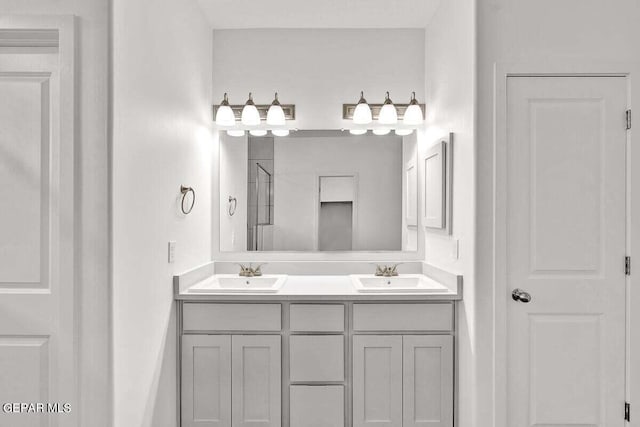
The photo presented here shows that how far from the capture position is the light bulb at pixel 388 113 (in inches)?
115

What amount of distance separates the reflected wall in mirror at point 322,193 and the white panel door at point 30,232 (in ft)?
4.69

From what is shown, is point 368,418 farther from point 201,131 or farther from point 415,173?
point 201,131

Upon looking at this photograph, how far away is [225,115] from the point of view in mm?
2938

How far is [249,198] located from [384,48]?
4.91 feet

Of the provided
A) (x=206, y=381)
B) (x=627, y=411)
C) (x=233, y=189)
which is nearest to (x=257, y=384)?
(x=206, y=381)

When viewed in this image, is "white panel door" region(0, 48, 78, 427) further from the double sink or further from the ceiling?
the ceiling

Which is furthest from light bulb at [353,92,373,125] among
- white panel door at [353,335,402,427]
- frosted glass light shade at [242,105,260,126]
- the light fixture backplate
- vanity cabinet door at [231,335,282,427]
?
vanity cabinet door at [231,335,282,427]

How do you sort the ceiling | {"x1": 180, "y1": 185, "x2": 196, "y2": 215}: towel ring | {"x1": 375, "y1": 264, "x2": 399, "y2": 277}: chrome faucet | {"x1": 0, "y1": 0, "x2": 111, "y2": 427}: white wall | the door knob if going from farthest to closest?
{"x1": 375, "y1": 264, "x2": 399, "y2": 277}: chrome faucet < the ceiling < {"x1": 180, "y1": 185, "x2": 196, "y2": 215}: towel ring < the door knob < {"x1": 0, "y1": 0, "x2": 111, "y2": 427}: white wall

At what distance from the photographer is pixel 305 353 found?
2289 millimetres

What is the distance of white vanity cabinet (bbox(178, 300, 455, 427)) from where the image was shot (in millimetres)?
2268

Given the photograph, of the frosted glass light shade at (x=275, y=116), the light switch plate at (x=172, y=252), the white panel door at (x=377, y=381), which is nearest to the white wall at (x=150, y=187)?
the light switch plate at (x=172, y=252)

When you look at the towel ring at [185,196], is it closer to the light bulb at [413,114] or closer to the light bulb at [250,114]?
the light bulb at [250,114]

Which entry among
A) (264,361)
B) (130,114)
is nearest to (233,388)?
(264,361)

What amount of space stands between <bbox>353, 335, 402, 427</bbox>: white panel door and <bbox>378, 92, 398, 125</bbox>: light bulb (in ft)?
4.94
